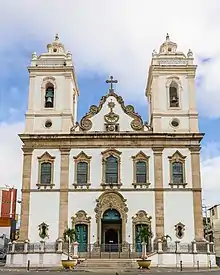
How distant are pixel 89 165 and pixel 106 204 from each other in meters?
3.47

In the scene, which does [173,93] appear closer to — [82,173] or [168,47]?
[168,47]

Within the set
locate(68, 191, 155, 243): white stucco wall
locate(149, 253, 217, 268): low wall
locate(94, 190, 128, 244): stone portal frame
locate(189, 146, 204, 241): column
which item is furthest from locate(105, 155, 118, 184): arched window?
locate(149, 253, 217, 268): low wall

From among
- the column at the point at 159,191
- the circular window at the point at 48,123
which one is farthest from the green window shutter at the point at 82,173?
the column at the point at 159,191

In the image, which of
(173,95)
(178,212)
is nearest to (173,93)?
(173,95)

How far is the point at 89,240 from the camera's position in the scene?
114 feet

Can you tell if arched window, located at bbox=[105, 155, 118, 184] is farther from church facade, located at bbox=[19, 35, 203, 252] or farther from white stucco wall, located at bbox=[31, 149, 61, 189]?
white stucco wall, located at bbox=[31, 149, 61, 189]

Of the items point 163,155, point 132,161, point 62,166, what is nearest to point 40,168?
point 62,166

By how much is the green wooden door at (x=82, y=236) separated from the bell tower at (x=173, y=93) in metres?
9.89

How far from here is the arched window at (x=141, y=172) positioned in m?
36.2

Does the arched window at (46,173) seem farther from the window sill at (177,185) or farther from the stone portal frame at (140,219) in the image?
the window sill at (177,185)

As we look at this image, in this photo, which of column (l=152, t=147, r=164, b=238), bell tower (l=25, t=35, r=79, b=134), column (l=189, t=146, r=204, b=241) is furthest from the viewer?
bell tower (l=25, t=35, r=79, b=134)

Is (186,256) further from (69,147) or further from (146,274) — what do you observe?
(69,147)

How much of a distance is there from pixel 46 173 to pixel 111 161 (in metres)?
5.29

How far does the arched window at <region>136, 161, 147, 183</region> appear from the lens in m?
36.2
